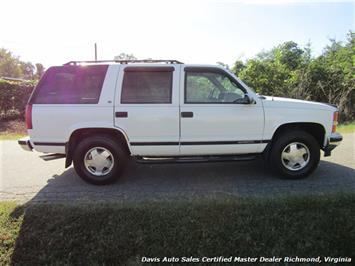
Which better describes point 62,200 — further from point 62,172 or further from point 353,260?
point 353,260

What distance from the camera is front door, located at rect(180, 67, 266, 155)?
180 inches

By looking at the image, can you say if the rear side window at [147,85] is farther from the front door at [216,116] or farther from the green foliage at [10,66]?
the green foliage at [10,66]

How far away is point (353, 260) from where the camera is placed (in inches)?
108

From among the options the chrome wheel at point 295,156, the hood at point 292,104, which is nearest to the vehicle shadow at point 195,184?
the chrome wheel at point 295,156

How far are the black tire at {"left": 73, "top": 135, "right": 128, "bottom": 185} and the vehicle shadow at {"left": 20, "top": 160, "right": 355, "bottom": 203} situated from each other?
136 mm

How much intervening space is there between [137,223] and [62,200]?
1488 mm

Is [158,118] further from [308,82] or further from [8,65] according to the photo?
[8,65]

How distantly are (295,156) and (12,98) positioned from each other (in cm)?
1297

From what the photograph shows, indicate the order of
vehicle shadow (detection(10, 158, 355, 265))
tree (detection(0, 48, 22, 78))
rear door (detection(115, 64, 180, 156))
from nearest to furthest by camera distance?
vehicle shadow (detection(10, 158, 355, 265)) < rear door (detection(115, 64, 180, 156)) < tree (detection(0, 48, 22, 78))

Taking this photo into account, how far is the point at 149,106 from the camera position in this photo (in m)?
4.54

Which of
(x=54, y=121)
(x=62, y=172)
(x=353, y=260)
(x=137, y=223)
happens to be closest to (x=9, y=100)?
(x=62, y=172)

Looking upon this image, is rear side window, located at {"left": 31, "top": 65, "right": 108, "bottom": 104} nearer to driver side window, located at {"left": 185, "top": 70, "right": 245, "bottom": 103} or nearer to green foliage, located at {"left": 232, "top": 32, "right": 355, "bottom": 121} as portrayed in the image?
driver side window, located at {"left": 185, "top": 70, "right": 245, "bottom": 103}

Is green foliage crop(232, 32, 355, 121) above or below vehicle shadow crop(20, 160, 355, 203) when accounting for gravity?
above

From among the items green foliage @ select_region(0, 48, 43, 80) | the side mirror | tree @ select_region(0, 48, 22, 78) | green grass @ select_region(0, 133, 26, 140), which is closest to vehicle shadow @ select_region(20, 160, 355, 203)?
the side mirror
